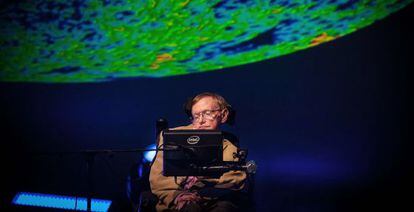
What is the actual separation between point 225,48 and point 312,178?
4.60ft

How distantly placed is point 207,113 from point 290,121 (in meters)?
1.21

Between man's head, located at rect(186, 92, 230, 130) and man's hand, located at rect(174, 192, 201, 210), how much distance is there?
59cm

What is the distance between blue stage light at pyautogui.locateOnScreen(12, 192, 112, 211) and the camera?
3447 mm

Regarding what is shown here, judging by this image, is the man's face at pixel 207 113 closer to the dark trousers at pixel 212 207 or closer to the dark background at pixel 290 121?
the dark trousers at pixel 212 207

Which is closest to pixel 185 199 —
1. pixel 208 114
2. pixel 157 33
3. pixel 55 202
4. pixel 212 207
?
pixel 212 207

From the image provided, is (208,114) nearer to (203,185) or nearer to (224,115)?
(224,115)

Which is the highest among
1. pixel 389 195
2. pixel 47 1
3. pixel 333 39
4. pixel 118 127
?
pixel 47 1

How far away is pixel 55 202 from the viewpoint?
3.56 metres

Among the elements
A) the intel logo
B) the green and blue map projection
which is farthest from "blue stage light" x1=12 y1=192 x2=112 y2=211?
the intel logo

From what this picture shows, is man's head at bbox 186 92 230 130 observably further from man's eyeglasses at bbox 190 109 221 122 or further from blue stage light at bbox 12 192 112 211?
blue stage light at bbox 12 192 112 211

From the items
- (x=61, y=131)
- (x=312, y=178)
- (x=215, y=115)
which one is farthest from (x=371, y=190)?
(x=61, y=131)

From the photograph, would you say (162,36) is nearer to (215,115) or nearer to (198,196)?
(215,115)

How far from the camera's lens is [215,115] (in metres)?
2.93

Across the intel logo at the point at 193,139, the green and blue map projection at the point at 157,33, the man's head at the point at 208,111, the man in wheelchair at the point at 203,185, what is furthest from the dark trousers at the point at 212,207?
the green and blue map projection at the point at 157,33
